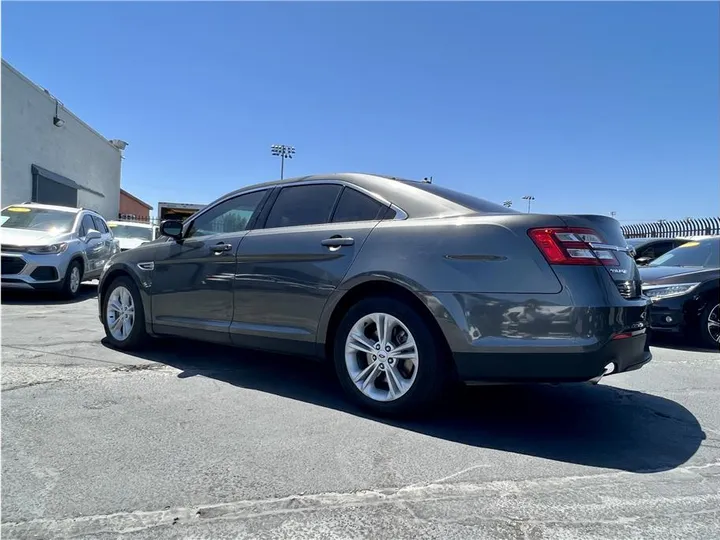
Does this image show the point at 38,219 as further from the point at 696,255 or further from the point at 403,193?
the point at 696,255

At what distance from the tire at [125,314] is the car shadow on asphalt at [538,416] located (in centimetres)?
21

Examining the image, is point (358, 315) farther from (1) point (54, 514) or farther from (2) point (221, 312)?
(1) point (54, 514)

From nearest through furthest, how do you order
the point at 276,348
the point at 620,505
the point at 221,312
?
the point at 620,505, the point at 276,348, the point at 221,312

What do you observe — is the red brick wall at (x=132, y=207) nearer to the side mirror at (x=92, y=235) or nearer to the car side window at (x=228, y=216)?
the side mirror at (x=92, y=235)

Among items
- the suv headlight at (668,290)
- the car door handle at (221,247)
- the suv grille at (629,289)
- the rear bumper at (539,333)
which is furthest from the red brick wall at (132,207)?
the suv grille at (629,289)

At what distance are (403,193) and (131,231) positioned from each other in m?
13.8

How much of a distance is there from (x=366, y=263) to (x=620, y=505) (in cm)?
184

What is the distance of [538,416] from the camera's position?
11.0ft

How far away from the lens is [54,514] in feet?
6.58

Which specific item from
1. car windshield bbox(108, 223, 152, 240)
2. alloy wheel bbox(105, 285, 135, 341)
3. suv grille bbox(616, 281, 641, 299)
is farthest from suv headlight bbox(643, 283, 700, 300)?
car windshield bbox(108, 223, 152, 240)

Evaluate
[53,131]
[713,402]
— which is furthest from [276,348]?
[53,131]

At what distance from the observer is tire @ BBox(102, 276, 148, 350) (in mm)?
4738

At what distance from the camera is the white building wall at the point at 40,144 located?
1443cm

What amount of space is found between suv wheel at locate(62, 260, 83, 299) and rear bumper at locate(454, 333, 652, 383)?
772 cm
